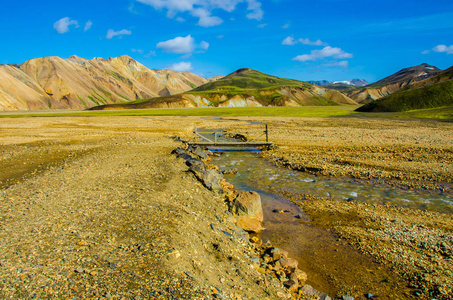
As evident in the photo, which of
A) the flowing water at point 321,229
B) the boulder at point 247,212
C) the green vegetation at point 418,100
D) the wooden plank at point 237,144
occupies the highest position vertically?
the green vegetation at point 418,100

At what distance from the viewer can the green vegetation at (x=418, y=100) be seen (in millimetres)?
109969

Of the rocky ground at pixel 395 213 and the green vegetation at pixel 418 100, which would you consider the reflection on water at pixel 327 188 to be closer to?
the rocky ground at pixel 395 213

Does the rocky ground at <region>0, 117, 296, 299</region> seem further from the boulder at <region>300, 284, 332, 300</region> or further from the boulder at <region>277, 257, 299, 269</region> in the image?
the boulder at <region>277, 257, 299, 269</region>

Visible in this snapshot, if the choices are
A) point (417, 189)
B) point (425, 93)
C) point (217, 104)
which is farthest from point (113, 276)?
point (217, 104)

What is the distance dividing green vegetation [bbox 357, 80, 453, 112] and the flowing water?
11153cm

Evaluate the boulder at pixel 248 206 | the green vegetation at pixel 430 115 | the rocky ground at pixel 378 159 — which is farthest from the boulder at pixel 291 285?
the green vegetation at pixel 430 115

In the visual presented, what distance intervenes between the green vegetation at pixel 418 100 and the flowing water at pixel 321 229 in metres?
112

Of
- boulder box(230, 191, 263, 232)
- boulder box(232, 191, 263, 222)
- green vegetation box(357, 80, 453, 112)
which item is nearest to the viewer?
boulder box(230, 191, 263, 232)

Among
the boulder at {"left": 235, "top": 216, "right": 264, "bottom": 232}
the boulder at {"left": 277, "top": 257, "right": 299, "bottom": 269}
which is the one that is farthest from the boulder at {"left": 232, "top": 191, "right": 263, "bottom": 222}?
the boulder at {"left": 277, "top": 257, "right": 299, "bottom": 269}

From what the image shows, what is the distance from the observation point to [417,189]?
1512 cm

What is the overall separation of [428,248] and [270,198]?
271 inches

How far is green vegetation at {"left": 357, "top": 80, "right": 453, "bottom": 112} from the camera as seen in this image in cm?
10997

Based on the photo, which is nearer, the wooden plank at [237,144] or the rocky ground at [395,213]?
the rocky ground at [395,213]

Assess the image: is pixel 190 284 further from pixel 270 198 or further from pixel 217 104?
pixel 217 104
